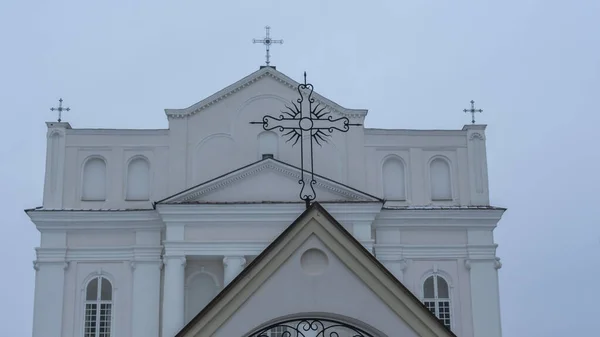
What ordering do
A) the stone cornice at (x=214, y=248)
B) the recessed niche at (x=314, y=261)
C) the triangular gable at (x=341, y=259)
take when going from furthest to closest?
1. the stone cornice at (x=214, y=248)
2. the recessed niche at (x=314, y=261)
3. the triangular gable at (x=341, y=259)

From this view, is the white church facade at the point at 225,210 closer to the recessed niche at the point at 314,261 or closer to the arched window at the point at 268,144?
the arched window at the point at 268,144

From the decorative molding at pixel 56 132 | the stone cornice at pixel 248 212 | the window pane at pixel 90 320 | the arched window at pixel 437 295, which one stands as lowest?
the window pane at pixel 90 320

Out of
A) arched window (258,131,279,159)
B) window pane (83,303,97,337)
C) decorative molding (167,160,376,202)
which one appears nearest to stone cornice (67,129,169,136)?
arched window (258,131,279,159)

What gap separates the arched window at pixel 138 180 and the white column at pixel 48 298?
→ 3.28 m

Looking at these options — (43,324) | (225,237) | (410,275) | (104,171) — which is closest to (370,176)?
(410,275)

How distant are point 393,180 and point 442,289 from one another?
4.10 meters

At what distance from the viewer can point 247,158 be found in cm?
3309

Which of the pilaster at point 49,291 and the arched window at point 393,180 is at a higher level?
the arched window at point 393,180

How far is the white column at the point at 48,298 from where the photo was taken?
101 ft

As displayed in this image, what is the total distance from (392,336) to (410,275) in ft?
74.8

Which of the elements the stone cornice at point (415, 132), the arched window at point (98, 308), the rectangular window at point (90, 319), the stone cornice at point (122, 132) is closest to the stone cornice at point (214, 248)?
the arched window at point (98, 308)

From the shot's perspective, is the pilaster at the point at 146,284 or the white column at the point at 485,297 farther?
the white column at the point at 485,297

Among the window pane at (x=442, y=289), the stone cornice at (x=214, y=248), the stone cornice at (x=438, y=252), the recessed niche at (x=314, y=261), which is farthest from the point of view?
the window pane at (x=442, y=289)

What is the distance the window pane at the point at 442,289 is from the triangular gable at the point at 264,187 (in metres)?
3.72
